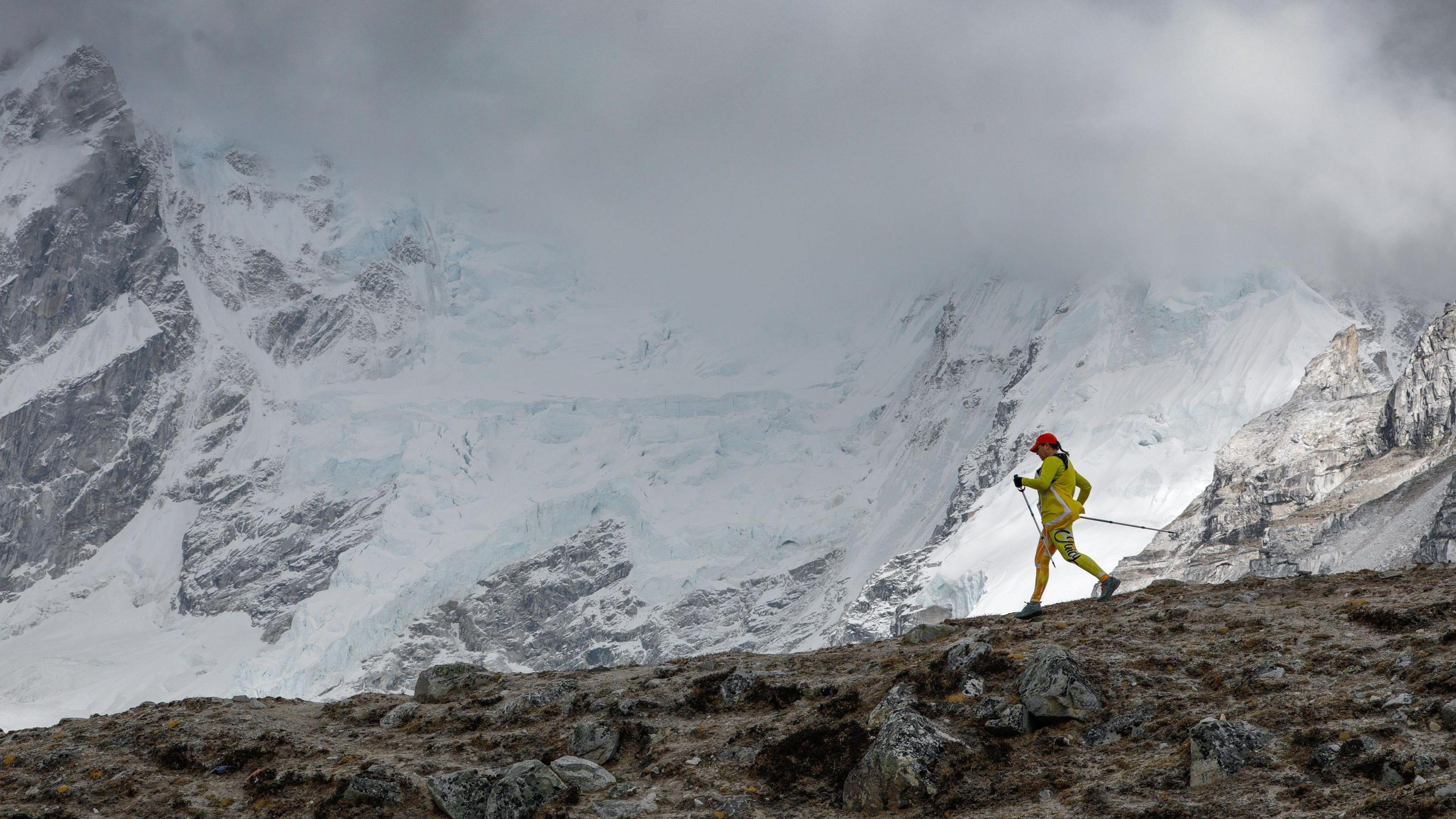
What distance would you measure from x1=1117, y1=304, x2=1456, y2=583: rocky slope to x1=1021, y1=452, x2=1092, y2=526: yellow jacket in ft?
332

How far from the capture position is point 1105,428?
637ft

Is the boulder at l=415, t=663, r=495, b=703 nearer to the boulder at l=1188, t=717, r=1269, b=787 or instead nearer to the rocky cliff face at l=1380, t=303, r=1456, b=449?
the boulder at l=1188, t=717, r=1269, b=787

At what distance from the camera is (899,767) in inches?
482

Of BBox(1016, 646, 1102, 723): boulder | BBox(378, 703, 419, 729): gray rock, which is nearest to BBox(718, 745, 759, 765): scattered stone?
BBox(1016, 646, 1102, 723): boulder

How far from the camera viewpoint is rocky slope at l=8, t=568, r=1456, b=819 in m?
11.2

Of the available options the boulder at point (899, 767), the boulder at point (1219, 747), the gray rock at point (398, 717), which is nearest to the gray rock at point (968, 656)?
the boulder at point (899, 767)

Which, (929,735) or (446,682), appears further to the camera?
(446,682)

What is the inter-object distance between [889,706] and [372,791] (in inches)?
243

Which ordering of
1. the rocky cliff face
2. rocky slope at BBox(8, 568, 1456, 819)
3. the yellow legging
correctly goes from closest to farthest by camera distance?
rocky slope at BBox(8, 568, 1456, 819) < the yellow legging < the rocky cliff face

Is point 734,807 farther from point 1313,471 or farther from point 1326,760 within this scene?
point 1313,471

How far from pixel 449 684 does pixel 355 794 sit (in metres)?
5.95

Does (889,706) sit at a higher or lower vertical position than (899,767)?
higher

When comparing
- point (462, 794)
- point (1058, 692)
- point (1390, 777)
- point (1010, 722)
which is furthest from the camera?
point (462, 794)

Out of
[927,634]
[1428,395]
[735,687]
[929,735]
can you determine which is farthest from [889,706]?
[1428,395]
